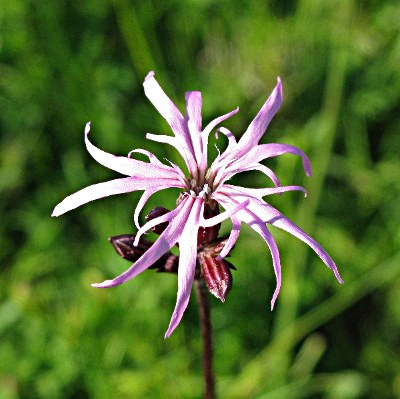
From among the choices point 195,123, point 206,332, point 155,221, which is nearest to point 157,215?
point 155,221

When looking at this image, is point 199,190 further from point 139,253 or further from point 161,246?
point 161,246

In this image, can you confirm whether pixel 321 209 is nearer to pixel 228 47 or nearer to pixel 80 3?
pixel 228 47

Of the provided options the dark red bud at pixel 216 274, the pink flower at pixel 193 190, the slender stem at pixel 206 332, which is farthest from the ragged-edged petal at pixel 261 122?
the slender stem at pixel 206 332

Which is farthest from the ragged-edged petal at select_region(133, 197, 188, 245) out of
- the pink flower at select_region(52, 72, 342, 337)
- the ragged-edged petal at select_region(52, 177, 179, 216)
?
the ragged-edged petal at select_region(52, 177, 179, 216)

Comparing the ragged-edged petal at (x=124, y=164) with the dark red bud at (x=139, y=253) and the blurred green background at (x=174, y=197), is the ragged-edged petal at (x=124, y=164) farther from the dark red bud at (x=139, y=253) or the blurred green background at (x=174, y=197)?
the blurred green background at (x=174, y=197)

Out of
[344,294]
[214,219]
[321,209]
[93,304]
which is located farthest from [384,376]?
[214,219]

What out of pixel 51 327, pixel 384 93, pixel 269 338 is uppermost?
pixel 384 93
